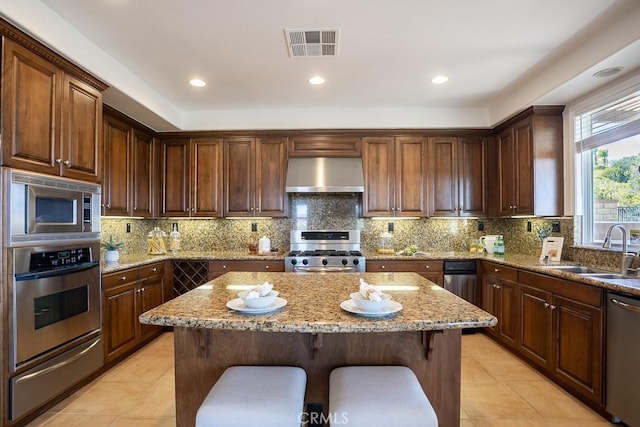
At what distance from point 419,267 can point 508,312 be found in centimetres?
97

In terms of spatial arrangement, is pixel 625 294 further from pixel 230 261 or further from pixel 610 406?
pixel 230 261

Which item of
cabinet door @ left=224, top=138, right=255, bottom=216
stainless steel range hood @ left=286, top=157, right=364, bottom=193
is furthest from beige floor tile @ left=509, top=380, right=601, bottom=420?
cabinet door @ left=224, top=138, right=255, bottom=216

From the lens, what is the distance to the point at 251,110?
4094mm

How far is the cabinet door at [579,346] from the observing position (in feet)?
7.13

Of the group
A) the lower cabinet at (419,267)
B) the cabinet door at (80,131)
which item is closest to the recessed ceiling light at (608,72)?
the lower cabinet at (419,267)

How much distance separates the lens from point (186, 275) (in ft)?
12.7

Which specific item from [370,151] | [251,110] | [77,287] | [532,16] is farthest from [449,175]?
[77,287]

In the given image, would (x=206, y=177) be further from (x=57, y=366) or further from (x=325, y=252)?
(x=57, y=366)

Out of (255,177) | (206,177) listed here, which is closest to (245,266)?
(255,177)

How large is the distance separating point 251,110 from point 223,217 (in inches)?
55.3

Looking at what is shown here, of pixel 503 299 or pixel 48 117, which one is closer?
pixel 48 117

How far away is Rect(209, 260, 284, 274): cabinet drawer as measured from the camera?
377 cm

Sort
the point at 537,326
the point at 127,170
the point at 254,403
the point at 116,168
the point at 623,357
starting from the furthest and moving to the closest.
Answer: the point at 127,170 < the point at 116,168 < the point at 537,326 < the point at 623,357 < the point at 254,403

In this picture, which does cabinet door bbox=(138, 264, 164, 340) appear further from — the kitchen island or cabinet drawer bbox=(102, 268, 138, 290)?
the kitchen island
